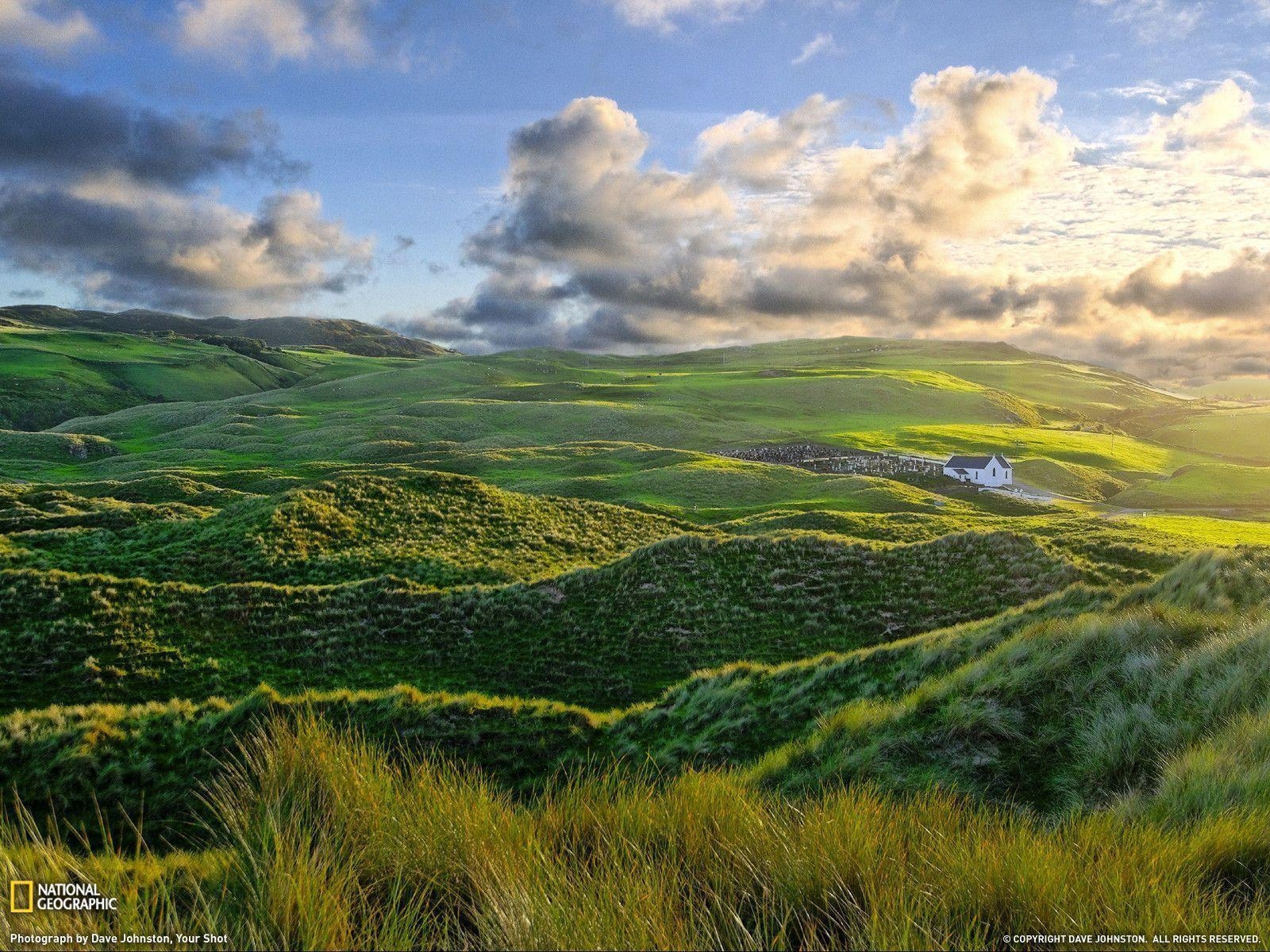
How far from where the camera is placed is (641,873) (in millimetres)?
3637

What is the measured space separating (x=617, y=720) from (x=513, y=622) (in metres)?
10.9

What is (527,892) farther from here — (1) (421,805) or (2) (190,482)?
(2) (190,482)

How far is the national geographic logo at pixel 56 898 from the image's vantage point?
3258 millimetres

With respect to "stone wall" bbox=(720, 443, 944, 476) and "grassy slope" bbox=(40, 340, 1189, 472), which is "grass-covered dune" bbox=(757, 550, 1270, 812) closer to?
"stone wall" bbox=(720, 443, 944, 476)

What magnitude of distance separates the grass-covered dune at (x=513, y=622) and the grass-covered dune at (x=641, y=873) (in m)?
16.0

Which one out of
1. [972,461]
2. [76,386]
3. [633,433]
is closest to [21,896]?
[972,461]

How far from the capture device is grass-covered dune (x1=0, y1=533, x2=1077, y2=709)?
66.9 ft

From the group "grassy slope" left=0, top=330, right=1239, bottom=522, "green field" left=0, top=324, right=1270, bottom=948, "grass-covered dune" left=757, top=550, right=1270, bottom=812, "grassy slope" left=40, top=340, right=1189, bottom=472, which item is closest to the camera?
"green field" left=0, top=324, right=1270, bottom=948

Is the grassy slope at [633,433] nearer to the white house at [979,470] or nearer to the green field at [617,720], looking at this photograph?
the white house at [979,470]

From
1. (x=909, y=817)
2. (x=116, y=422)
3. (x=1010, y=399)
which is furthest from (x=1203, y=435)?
(x=116, y=422)

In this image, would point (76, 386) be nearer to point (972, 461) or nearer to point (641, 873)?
point (972, 461)

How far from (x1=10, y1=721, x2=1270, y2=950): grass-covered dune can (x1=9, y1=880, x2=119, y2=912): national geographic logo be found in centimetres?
5

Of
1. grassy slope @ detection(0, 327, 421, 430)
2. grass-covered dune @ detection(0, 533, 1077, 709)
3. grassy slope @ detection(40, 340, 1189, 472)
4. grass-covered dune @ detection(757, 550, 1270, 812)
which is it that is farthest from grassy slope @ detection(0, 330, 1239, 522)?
grass-covered dune @ detection(757, 550, 1270, 812)

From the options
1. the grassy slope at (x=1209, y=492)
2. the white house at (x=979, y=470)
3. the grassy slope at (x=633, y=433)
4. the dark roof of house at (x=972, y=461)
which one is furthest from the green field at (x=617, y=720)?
the dark roof of house at (x=972, y=461)
